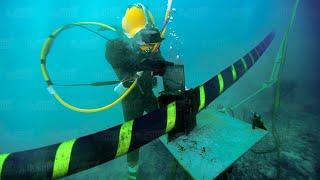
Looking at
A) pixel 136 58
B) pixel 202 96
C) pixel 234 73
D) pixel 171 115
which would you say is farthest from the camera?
pixel 234 73

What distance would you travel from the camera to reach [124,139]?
1.85 metres

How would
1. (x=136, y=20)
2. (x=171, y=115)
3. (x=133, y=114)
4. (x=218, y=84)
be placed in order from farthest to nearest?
(x=133, y=114) < (x=136, y=20) < (x=218, y=84) < (x=171, y=115)

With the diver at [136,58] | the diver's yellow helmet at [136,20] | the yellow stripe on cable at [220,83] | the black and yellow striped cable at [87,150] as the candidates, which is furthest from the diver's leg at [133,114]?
the black and yellow striped cable at [87,150]

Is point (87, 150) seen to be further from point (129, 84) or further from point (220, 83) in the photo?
point (220, 83)

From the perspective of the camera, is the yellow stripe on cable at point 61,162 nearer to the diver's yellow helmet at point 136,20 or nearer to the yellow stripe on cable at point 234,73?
the diver's yellow helmet at point 136,20

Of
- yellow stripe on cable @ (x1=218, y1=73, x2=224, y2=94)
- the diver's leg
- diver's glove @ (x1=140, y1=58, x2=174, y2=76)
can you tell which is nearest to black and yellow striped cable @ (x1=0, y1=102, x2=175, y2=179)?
diver's glove @ (x1=140, y1=58, x2=174, y2=76)

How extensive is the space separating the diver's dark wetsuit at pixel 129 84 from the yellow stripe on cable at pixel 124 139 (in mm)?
989

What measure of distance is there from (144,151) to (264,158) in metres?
1.81

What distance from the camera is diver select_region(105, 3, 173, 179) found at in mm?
2340

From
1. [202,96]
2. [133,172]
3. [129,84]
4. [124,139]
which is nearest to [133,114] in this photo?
[129,84]

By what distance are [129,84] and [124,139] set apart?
136 cm

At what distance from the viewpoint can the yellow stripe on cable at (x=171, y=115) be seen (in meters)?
2.06

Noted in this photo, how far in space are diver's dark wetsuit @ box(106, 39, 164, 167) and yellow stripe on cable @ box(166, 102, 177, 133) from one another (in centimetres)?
84

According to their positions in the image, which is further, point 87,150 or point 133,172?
point 133,172
